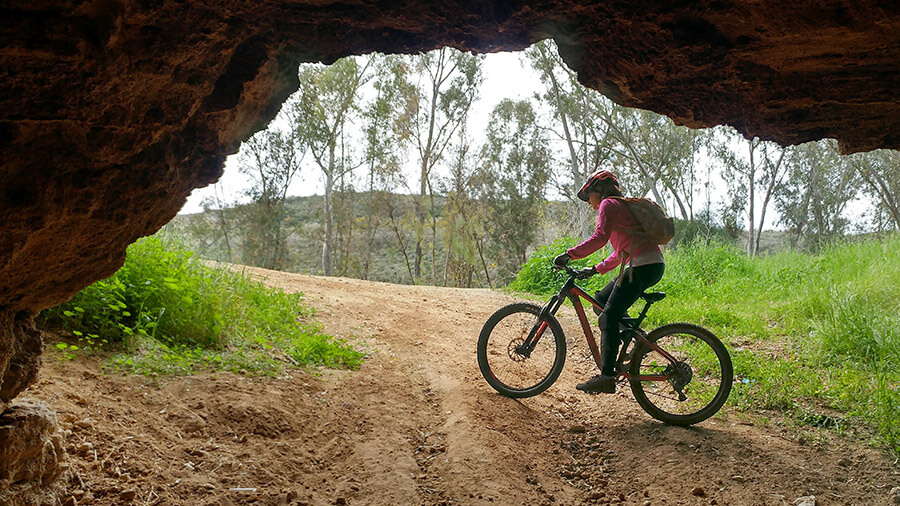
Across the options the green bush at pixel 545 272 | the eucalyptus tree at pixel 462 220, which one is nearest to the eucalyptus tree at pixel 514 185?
the eucalyptus tree at pixel 462 220

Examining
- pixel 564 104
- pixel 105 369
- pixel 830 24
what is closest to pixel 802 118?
pixel 830 24

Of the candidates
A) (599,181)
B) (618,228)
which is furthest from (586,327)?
(599,181)

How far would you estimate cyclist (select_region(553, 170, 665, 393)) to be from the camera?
419cm

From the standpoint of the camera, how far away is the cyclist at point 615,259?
4.19 m

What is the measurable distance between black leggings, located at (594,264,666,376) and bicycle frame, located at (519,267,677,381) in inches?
3.9

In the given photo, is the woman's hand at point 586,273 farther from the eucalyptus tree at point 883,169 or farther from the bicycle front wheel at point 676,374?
the eucalyptus tree at point 883,169

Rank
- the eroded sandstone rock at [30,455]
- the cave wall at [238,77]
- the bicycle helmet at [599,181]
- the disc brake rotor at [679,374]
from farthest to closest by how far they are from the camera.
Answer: the bicycle helmet at [599,181], the disc brake rotor at [679,374], the eroded sandstone rock at [30,455], the cave wall at [238,77]

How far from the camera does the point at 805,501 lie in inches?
124

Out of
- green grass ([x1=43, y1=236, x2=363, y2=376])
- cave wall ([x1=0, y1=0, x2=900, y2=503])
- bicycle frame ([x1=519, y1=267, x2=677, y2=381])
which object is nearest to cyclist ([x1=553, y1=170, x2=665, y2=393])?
bicycle frame ([x1=519, y1=267, x2=677, y2=381])

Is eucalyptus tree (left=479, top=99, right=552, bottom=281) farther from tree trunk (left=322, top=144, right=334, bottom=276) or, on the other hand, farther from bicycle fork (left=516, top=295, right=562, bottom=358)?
bicycle fork (left=516, top=295, right=562, bottom=358)

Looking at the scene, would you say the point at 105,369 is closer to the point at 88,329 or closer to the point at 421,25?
the point at 88,329

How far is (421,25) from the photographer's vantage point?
295 cm

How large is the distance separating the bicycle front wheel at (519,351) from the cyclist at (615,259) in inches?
19.8

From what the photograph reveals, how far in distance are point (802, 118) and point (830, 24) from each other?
3.90ft
